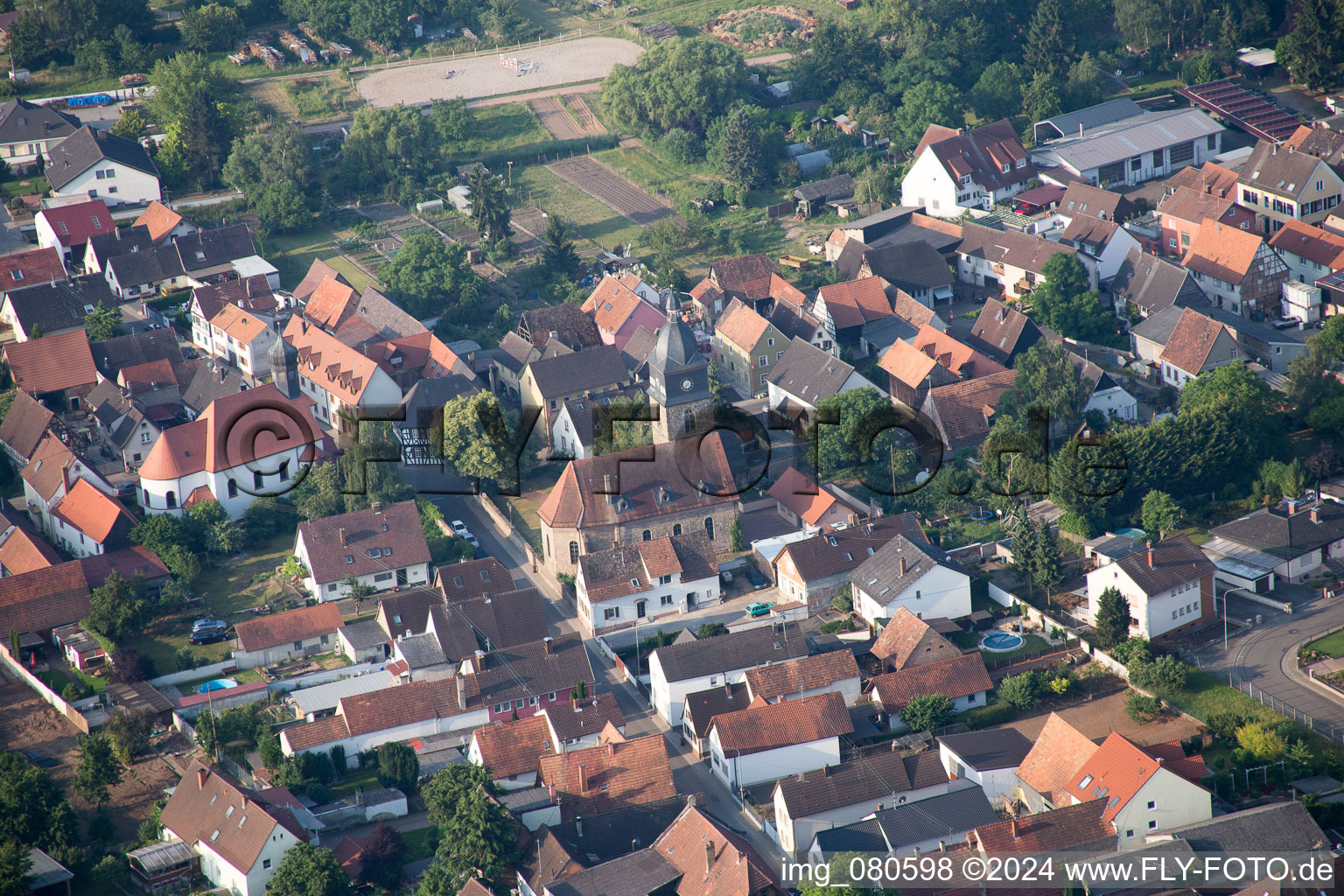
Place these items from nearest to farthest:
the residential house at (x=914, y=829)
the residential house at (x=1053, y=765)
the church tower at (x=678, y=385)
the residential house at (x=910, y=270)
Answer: the residential house at (x=914, y=829)
the residential house at (x=1053, y=765)
the church tower at (x=678, y=385)
the residential house at (x=910, y=270)

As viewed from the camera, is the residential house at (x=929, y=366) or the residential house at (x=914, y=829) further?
the residential house at (x=929, y=366)

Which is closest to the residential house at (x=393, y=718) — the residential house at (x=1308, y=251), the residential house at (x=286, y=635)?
the residential house at (x=286, y=635)

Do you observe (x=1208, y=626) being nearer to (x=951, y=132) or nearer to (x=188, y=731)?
(x=188, y=731)

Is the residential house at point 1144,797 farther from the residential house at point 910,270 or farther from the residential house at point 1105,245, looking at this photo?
the residential house at point 1105,245

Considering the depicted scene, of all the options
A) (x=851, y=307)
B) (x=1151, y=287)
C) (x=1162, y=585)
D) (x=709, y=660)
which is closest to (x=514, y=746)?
(x=709, y=660)

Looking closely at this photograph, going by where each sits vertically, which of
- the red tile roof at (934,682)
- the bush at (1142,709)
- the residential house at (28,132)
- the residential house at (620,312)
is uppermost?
the residential house at (28,132)

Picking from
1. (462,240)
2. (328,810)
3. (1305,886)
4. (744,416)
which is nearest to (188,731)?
(328,810)
